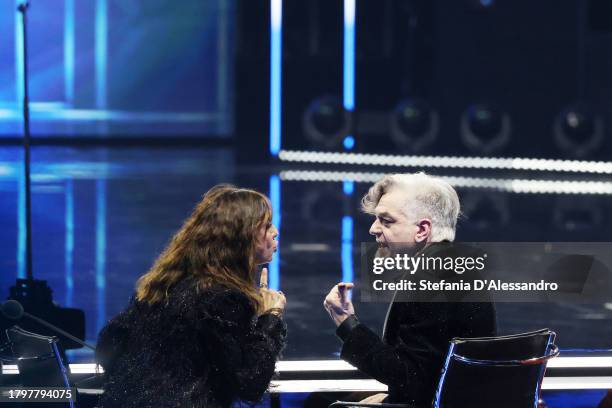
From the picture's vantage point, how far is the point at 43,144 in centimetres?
1302

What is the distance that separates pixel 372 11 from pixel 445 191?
8978 mm

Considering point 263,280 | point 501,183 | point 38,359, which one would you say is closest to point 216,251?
point 263,280

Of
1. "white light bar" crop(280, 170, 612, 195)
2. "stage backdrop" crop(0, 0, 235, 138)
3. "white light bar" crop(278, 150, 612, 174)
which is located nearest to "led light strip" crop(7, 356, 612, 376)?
"white light bar" crop(280, 170, 612, 195)

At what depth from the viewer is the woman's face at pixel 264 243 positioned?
2119 mm

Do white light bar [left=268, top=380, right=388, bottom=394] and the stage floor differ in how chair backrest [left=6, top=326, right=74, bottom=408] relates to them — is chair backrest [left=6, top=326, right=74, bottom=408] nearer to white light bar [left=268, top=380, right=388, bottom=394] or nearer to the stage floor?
white light bar [left=268, top=380, right=388, bottom=394]

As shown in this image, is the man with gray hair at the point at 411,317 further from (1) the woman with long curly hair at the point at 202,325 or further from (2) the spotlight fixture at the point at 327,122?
(2) the spotlight fixture at the point at 327,122

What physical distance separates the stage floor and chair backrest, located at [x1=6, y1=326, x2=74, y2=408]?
4.19 ft

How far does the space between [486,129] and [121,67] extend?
469 centimetres

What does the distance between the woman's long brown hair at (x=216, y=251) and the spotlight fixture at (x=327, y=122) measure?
901 centimetres

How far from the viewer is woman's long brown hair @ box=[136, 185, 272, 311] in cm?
206

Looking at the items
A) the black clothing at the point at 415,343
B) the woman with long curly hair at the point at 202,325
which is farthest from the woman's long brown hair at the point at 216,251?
the black clothing at the point at 415,343

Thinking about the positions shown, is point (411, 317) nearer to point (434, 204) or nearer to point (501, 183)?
point (434, 204)

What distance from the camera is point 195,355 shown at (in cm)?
202

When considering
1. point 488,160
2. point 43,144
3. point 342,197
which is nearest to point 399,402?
point 342,197
